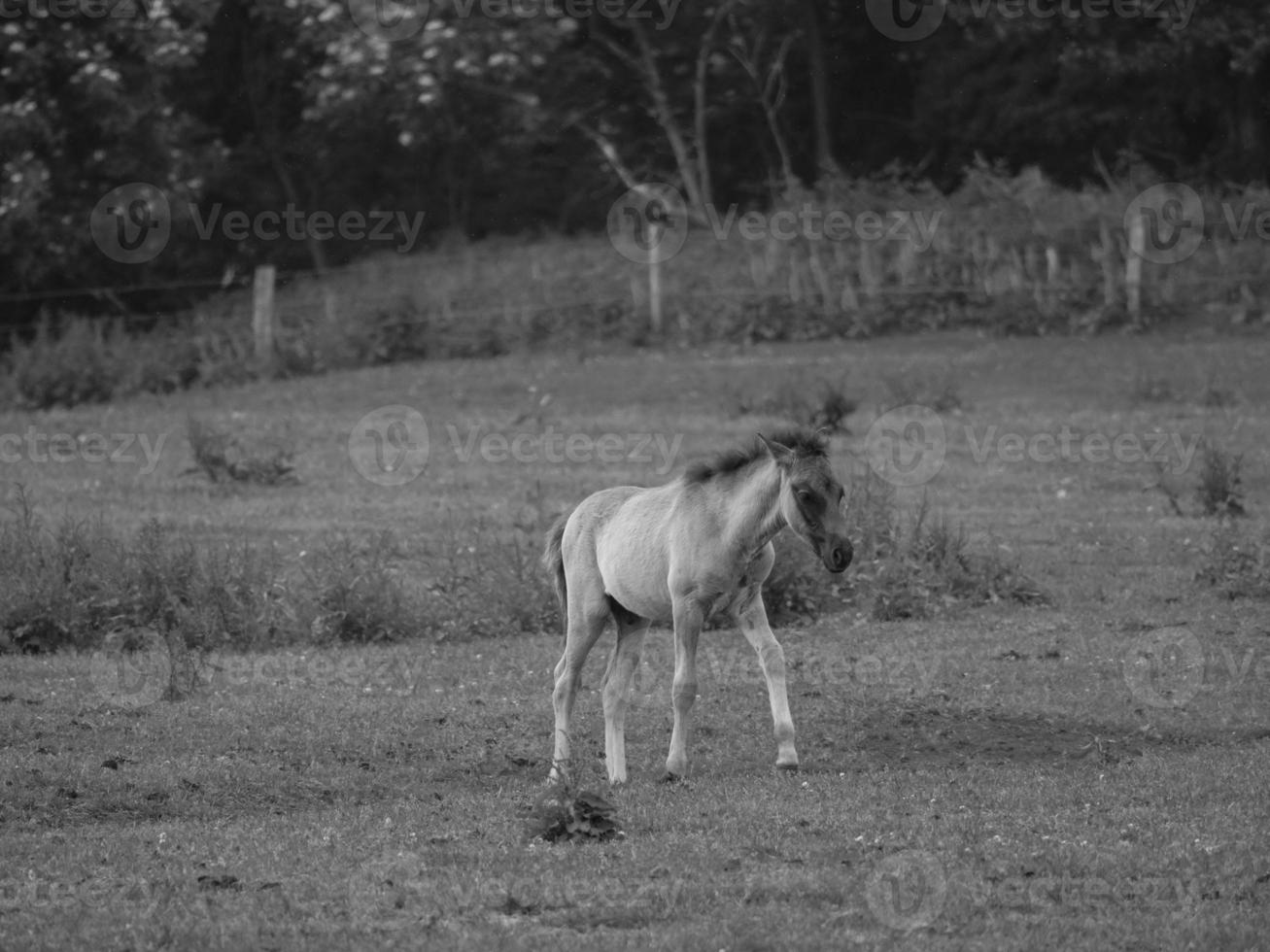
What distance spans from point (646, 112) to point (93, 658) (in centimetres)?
3411

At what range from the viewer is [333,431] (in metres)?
27.6

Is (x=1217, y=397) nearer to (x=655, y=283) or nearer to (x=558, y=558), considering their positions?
(x=655, y=283)

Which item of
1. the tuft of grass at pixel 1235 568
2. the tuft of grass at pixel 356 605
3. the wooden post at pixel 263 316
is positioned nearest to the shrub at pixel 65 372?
the wooden post at pixel 263 316

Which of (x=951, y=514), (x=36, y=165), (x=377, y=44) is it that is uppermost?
(x=377, y=44)

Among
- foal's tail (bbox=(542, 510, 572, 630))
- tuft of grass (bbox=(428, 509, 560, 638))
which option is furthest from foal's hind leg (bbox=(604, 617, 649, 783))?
tuft of grass (bbox=(428, 509, 560, 638))

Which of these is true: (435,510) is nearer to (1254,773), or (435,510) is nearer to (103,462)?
(103,462)

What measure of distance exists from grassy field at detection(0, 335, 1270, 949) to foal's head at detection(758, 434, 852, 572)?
1.42m

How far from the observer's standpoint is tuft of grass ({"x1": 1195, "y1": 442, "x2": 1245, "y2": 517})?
65.3 ft

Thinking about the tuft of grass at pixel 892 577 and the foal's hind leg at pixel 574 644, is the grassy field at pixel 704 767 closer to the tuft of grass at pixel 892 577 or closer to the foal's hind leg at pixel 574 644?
the tuft of grass at pixel 892 577

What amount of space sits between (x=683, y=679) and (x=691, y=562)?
0.72 meters

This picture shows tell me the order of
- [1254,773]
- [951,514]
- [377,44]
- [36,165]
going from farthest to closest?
1. [377,44]
2. [36,165]
3. [951,514]
4. [1254,773]

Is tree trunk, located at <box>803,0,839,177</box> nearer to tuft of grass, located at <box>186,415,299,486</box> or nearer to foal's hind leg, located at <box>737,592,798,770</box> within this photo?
tuft of grass, located at <box>186,415,299,486</box>

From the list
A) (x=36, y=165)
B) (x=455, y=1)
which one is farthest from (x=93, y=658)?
(x=455, y=1)

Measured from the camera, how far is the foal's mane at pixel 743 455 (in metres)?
10.8
